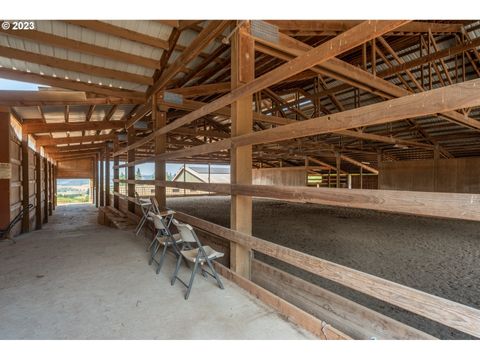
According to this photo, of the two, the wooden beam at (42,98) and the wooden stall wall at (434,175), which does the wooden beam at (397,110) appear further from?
the wooden stall wall at (434,175)

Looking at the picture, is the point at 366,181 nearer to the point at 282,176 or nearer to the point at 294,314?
the point at 282,176

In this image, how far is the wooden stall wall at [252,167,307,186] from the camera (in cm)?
1531

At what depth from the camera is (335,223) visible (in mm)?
6477

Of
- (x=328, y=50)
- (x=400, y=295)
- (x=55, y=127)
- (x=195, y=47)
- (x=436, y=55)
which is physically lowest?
(x=400, y=295)

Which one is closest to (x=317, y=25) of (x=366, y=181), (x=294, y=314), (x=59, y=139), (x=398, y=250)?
(x=294, y=314)

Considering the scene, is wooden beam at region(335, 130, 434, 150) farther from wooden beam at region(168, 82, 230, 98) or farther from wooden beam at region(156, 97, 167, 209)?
wooden beam at region(156, 97, 167, 209)

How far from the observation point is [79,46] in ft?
10.6

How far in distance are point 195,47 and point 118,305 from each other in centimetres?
305

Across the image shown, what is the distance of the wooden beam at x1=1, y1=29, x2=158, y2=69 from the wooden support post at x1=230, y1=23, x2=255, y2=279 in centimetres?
188

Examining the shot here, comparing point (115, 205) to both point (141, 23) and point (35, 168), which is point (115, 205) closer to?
point (35, 168)

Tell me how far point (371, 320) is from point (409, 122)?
9.04m

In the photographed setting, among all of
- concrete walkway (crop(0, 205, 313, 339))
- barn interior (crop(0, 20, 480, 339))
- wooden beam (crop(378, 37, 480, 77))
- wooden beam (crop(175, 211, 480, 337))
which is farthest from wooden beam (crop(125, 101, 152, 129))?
wooden beam (crop(378, 37, 480, 77))

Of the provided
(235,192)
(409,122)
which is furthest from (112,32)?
(409,122)

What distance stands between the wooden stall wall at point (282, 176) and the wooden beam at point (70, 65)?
12.2 meters
